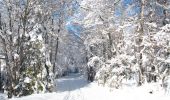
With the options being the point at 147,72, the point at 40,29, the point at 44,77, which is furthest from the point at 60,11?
the point at 147,72

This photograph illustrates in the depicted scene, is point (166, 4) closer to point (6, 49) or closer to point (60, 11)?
point (6, 49)

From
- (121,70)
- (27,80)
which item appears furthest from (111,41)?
(27,80)

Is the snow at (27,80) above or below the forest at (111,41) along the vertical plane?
below

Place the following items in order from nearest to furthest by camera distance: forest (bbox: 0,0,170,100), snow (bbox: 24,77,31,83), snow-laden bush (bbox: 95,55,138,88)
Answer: forest (bbox: 0,0,170,100)
snow-laden bush (bbox: 95,55,138,88)
snow (bbox: 24,77,31,83)

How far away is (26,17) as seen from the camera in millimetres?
29125

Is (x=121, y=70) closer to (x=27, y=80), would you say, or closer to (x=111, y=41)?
(x=111, y=41)

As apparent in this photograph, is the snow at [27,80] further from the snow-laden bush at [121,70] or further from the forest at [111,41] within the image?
the snow-laden bush at [121,70]

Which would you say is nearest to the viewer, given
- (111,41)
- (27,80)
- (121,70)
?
(121,70)

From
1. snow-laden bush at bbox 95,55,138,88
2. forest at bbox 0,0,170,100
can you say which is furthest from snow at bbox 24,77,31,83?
snow-laden bush at bbox 95,55,138,88

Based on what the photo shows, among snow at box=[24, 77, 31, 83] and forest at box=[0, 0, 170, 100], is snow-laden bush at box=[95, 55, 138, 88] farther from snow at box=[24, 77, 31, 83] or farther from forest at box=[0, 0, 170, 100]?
snow at box=[24, 77, 31, 83]

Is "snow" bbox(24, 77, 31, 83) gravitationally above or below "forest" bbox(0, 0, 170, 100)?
below

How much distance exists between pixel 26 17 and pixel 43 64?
17.1ft

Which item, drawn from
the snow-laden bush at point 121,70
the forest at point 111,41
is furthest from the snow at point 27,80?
the snow-laden bush at point 121,70

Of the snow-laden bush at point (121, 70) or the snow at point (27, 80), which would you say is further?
the snow at point (27, 80)
